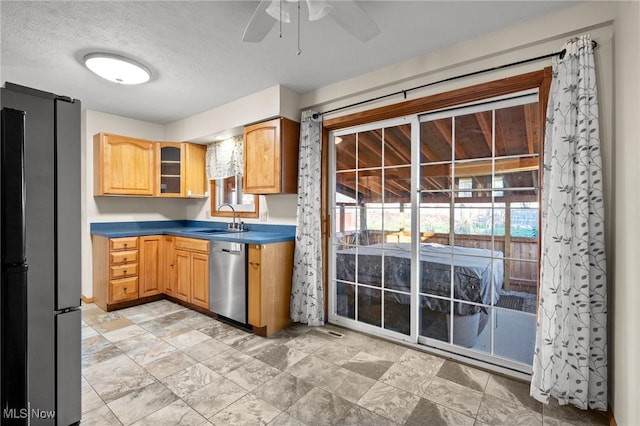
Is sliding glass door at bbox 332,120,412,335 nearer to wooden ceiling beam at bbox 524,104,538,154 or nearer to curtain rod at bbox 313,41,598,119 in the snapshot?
curtain rod at bbox 313,41,598,119

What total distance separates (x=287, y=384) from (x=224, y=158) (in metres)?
3.01

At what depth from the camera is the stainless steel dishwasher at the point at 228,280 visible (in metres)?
2.96

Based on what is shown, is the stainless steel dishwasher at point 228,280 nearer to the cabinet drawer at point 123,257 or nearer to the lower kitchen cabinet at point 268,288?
the lower kitchen cabinet at point 268,288

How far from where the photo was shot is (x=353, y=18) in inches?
62.6

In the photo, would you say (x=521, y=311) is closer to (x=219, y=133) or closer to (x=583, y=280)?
(x=583, y=280)

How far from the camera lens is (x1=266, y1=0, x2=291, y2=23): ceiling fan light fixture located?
5.01 ft

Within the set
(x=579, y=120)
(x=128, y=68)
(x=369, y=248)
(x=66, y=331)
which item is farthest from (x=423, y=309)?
(x=128, y=68)

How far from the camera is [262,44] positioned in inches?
89.2

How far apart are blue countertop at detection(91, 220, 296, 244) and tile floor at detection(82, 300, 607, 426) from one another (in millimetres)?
958

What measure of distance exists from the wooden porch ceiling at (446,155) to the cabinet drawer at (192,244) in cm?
167

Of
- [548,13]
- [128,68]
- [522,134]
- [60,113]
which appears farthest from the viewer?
[128,68]

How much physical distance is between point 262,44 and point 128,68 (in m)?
1.22

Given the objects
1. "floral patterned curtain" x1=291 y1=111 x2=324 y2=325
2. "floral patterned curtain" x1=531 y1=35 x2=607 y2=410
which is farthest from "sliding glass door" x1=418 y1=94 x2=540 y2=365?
"floral patterned curtain" x1=291 y1=111 x2=324 y2=325

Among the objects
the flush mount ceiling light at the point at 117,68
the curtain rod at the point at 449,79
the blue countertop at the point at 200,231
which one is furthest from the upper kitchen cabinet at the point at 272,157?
the flush mount ceiling light at the point at 117,68
